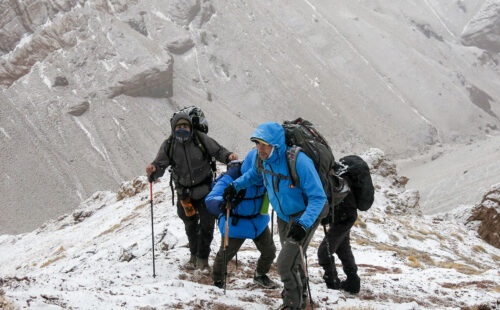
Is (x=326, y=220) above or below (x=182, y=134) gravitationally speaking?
above

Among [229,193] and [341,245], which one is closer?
[229,193]

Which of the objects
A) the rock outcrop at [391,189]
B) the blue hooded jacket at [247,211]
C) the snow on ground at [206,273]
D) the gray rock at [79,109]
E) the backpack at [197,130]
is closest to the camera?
the snow on ground at [206,273]

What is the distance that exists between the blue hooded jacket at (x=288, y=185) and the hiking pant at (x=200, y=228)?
1.87 metres

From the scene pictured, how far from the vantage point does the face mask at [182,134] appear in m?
6.50

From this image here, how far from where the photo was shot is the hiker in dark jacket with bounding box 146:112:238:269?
6691mm

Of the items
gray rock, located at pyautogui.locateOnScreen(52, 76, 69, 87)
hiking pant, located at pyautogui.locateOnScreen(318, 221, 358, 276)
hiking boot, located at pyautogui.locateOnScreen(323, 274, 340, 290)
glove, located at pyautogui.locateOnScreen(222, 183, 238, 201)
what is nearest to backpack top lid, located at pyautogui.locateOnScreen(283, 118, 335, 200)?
glove, located at pyautogui.locateOnScreen(222, 183, 238, 201)

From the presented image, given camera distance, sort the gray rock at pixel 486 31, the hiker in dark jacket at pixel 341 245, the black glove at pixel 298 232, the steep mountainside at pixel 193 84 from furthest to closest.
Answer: the gray rock at pixel 486 31 → the steep mountainside at pixel 193 84 → the hiker in dark jacket at pixel 341 245 → the black glove at pixel 298 232

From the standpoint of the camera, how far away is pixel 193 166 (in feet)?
22.1

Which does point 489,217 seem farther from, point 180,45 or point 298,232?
point 180,45

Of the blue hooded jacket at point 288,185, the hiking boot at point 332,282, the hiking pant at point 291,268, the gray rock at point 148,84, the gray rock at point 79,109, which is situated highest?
the blue hooded jacket at point 288,185

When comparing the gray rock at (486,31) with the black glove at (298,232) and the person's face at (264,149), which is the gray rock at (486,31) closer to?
the person's face at (264,149)

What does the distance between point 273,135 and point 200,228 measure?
2777 millimetres

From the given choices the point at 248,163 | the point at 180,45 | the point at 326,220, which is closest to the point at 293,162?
the point at 248,163

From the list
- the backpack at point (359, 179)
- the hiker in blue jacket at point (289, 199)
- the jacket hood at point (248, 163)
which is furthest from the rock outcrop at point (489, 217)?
the jacket hood at point (248, 163)
